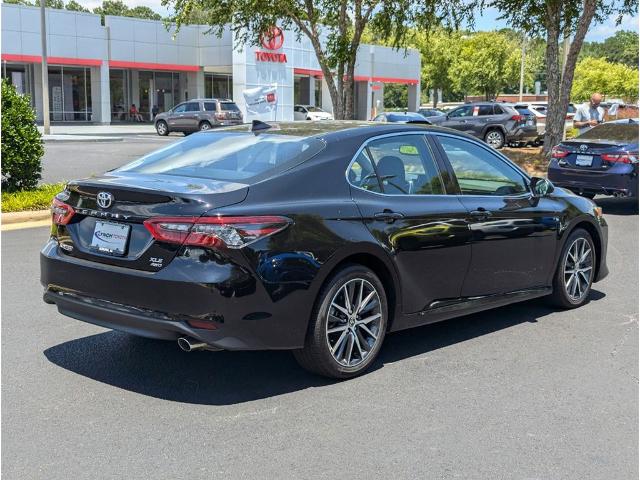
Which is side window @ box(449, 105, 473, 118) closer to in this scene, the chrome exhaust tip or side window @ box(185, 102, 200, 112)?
side window @ box(185, 102, 200, 112)

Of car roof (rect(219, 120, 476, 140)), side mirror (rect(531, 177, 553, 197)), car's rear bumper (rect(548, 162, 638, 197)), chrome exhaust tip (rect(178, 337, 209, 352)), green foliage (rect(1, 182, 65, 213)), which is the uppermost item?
car roof (rect(219, 120, 476, 140))

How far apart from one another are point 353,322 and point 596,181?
9435 mm

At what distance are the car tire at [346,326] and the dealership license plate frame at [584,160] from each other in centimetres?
930

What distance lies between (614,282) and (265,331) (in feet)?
Result: 16.6

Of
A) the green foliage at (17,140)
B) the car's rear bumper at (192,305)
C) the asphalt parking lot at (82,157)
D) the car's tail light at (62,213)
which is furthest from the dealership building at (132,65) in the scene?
the car's rear bumper at (192,305)

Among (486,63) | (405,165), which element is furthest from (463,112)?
(486,63)

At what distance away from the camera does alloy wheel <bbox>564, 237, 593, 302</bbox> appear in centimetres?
679

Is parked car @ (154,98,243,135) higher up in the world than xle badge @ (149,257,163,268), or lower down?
higher up

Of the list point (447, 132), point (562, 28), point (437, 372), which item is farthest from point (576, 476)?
point (562, 28)

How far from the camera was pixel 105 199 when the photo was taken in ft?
15.0

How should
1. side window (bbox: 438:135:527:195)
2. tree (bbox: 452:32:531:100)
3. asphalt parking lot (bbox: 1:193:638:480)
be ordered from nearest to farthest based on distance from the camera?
asphalt parking lot (bbox: 1:193:638:480) < side window (bbox: 438:135:527:195) < tree (bbox: 452:32:531:100)

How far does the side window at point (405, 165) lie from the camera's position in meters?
5.26

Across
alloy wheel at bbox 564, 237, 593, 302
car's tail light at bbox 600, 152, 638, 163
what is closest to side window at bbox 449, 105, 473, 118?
car's tail light at bbox 600, 152, 638, 163

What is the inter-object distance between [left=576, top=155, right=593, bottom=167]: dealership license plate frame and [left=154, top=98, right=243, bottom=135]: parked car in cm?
2500
